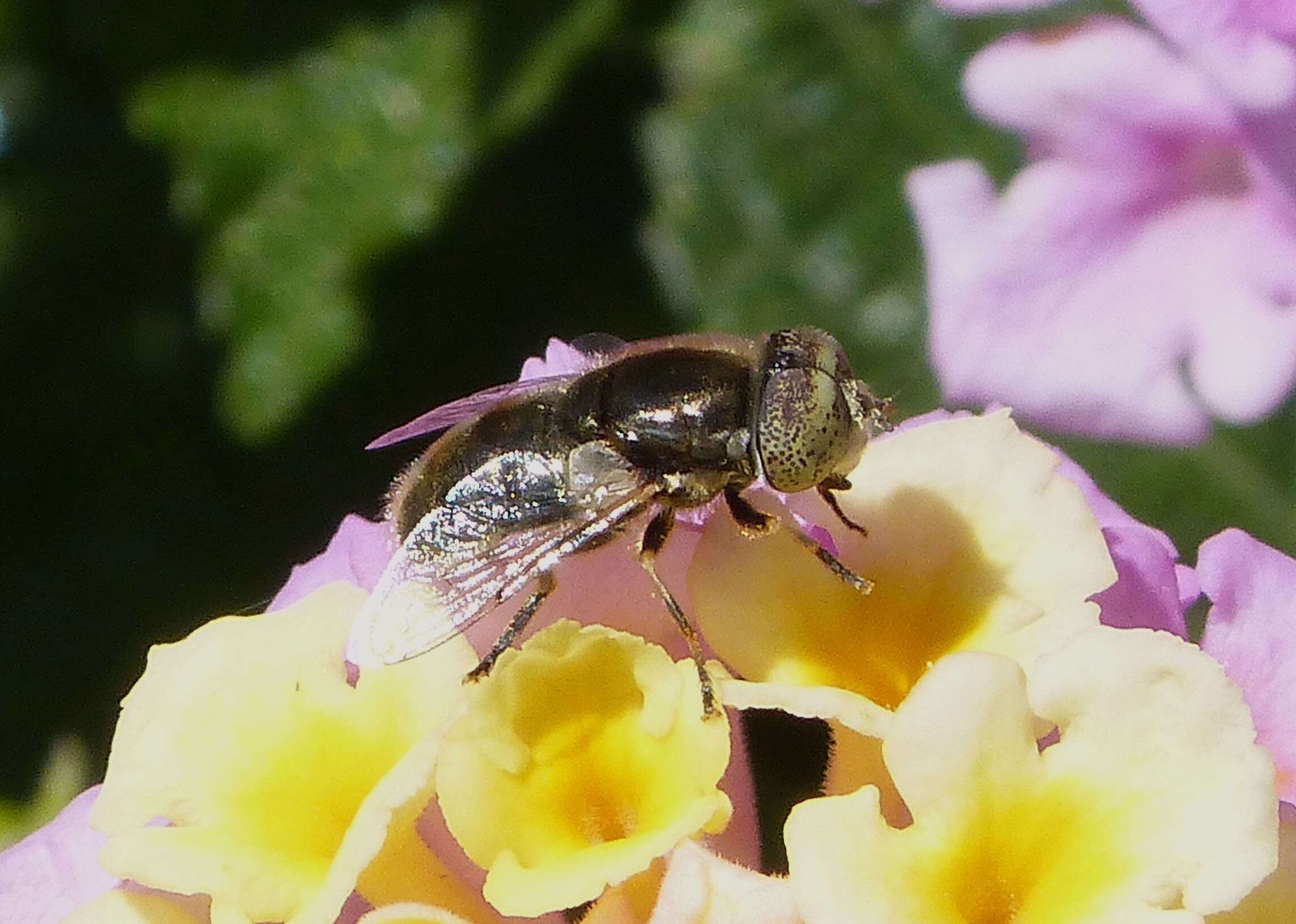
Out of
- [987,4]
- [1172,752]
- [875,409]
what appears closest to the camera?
[1172,752]

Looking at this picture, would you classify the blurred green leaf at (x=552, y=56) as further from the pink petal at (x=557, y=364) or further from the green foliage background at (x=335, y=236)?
the pink petal at (x=557, y=364)

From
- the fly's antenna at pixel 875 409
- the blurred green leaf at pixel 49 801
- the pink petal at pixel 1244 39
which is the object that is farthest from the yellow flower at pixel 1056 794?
the blurred green leaf at pixel 49 801

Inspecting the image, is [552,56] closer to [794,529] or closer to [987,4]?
[987,4]

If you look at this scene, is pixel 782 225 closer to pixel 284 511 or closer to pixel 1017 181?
pixel 1017 181

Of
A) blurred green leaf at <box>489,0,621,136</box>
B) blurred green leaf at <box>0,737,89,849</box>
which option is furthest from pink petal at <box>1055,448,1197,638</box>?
blurred green leaf at <box>489,0,621,136</box>

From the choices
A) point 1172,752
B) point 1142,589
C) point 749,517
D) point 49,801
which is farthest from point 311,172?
point 1172,752

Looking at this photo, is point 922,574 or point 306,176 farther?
point 306,176

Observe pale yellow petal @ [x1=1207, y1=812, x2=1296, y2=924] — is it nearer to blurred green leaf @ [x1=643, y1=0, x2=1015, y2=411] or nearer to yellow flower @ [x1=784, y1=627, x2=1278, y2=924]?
yellow flower @ [x1=784, y1=627, x2=1278, y2=924]
